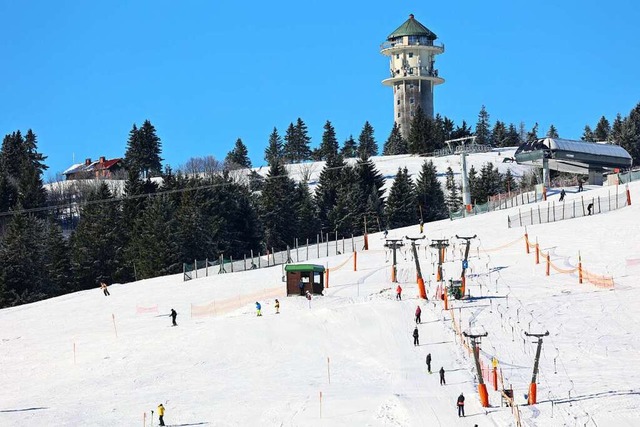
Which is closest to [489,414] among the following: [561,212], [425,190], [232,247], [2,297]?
[561,212]

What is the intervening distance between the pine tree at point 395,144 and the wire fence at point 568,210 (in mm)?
63552

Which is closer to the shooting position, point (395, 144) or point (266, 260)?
point (266, 260)

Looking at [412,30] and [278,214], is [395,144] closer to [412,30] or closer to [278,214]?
[412,30]

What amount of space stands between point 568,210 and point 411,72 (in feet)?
245

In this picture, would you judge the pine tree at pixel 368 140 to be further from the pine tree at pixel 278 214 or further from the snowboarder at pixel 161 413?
the snowboarder at pixel 161 413

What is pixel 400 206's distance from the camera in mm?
99875

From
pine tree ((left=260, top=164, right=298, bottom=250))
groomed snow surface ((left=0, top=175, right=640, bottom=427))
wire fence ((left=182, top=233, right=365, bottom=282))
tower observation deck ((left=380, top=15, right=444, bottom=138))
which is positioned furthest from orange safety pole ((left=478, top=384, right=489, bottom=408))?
tower observation deck ((left=380, top=15, right=444, bottom=138))

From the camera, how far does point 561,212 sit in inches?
2938

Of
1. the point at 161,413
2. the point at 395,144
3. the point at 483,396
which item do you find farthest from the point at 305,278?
the point at 395,144

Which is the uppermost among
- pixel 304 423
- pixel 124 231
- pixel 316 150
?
pixel 316 150

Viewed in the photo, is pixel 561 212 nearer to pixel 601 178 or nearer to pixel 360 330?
pixel 601 178

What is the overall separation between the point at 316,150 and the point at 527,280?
312ft

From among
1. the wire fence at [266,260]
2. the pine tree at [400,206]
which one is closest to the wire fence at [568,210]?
the wire fence at [266,260]

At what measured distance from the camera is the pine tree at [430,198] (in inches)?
4065
